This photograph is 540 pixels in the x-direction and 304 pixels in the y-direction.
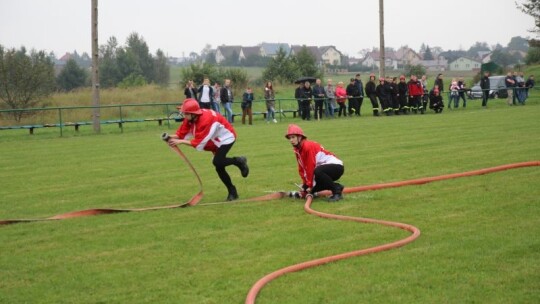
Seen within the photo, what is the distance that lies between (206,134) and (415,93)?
25164 mm

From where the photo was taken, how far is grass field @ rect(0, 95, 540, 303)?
6.61m

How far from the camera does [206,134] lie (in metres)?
11.4

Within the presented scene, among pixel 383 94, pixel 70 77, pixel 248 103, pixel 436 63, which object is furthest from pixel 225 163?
pixel 436 63

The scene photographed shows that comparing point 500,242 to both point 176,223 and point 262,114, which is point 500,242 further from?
point 262,114

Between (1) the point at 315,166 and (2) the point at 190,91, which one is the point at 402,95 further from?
(1) the point at 315,166

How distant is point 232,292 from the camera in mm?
6547

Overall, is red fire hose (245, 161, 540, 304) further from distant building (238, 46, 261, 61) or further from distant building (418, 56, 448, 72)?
distant building (418, 56, 448, 72)

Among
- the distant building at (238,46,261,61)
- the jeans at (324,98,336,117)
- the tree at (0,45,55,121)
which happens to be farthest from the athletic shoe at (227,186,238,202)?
the distant building at (238,46,261,61)

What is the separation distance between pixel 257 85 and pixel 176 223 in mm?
50440

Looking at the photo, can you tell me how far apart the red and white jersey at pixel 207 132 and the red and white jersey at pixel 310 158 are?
1.22 metres

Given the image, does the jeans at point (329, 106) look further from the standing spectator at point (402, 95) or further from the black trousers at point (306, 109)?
the standing spectator at point (402, 95)

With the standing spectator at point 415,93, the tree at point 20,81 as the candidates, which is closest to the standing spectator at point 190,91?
the standing spectator at point 415,93

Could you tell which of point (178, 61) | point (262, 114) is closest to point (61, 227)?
point (262, 114)

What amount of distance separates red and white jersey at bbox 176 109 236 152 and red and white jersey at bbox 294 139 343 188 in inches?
47.9
